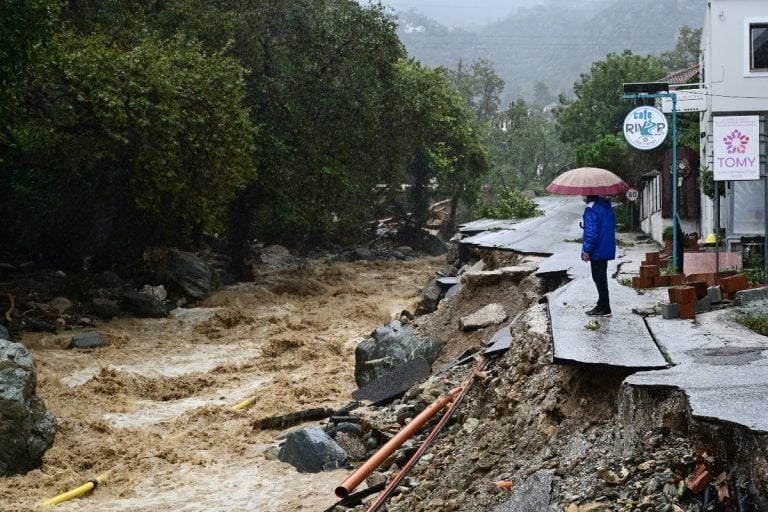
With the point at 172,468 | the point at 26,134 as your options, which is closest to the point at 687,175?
the point at 26,134

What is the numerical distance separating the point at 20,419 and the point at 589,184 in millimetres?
7664

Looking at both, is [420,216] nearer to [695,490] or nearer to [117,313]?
[117,313]

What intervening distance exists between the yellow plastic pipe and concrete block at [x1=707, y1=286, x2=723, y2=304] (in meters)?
7.71

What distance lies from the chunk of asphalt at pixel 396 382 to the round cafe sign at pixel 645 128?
8050 millimetres

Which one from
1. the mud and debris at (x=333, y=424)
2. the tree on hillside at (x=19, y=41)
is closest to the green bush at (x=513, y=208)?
the mud and debris at (x=333, y=424)

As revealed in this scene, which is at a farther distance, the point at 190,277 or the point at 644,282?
the point at 190,277

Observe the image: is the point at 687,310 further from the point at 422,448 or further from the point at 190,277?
the point at 190,277

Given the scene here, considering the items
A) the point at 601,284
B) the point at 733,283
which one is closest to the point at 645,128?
the point at 733,283

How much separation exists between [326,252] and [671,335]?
32.0 metres

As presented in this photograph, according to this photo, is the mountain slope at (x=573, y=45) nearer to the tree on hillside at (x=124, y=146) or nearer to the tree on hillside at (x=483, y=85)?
the tree on hillside at (x=483, y=85)

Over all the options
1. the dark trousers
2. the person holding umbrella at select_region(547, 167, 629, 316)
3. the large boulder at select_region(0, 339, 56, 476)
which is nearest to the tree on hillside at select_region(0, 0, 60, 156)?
the large boulder at select_region(0, 339, 56, 476)

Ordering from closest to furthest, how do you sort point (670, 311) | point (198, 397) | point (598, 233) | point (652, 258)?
point (670, 311), point (598, 233), point (652, 258), point (198, 397)

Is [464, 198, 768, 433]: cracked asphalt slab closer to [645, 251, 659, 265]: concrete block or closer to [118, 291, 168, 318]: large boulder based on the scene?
[645, 251, 659, 265]: concrete block

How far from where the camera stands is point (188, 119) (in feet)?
65.8
